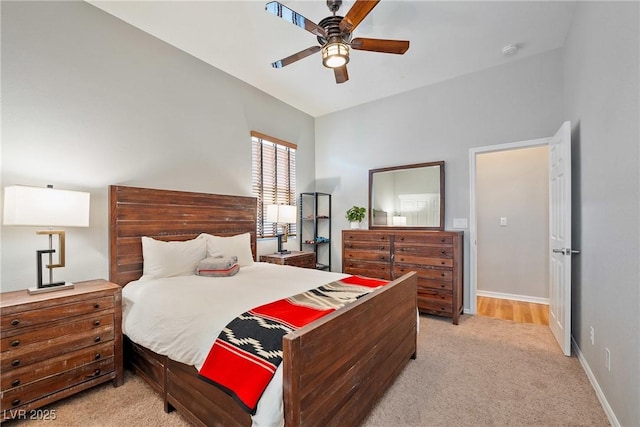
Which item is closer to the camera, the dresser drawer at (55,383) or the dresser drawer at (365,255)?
the dresser drawer at (55,383)

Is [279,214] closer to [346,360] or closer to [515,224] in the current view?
[346,360]

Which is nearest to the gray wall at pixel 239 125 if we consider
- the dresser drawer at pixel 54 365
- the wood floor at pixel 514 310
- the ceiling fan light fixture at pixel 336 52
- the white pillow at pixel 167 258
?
the white pillow at pixel 167 258

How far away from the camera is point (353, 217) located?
443 cm

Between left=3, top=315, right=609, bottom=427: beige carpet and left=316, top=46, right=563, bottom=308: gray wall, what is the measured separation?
4.37ft

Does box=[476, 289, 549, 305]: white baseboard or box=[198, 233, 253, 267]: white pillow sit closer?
→ box=[198, 233, 253, 267]: white pillow

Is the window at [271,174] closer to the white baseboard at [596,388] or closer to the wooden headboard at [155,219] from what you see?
the wooden headboard at [155,219]

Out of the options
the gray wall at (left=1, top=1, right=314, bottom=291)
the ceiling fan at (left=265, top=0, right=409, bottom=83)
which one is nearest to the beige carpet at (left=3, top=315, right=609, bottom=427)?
the gray wall at (left=1, top=1, right=314, bottom=291)

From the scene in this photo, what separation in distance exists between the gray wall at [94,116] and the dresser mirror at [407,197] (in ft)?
7.34

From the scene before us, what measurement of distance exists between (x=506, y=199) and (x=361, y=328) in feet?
13.0

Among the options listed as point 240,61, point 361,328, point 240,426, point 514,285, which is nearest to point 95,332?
point 240,426

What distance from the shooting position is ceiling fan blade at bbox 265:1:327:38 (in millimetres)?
1851

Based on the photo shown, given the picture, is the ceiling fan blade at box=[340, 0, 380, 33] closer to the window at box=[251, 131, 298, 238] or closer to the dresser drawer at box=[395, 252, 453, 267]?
the window at box=[251, 131, 298, 238]

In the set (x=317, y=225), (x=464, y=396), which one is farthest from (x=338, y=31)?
(x=317, y=225)

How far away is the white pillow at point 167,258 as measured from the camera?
101 inches
